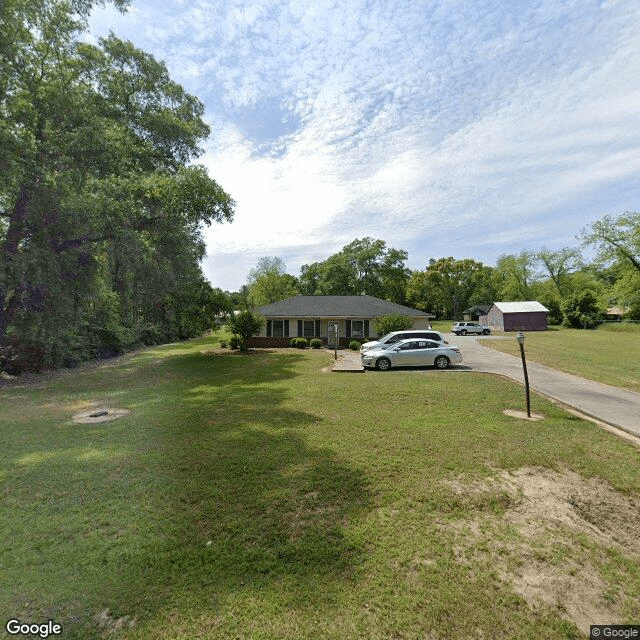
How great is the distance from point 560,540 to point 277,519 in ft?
11.7

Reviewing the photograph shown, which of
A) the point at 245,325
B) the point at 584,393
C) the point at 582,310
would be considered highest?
the point at 582,310

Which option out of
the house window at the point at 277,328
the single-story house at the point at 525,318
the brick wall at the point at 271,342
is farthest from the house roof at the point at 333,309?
the single-story house at the point at 525,318

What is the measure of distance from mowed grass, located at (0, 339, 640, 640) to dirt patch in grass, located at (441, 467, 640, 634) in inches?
3.0

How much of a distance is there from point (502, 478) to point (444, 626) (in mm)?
3258

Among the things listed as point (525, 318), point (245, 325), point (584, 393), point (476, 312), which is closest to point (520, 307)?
point (525, 318)

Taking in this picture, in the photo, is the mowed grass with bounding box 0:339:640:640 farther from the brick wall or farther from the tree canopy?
the brick wall

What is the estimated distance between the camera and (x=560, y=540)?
409 centimetres

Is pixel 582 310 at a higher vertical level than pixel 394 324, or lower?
higher

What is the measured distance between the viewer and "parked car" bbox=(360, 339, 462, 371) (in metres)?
16.9

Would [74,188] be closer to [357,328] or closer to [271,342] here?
[271,342]

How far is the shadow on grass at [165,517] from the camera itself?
3270mm

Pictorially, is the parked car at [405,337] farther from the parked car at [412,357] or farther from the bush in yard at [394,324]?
the bush in yard at [394,324]

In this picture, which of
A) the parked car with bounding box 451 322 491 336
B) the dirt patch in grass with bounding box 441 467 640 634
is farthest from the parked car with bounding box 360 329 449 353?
the parked car with bounding box 451 322 491 336

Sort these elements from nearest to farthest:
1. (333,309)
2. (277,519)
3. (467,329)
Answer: (277,519), (333,309), (467,329)
